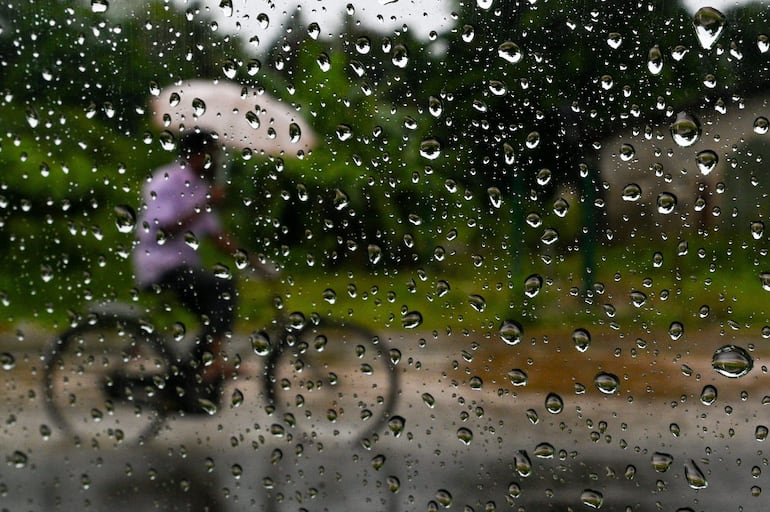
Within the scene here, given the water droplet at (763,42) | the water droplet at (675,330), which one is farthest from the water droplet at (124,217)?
the water droplet at (763,42)

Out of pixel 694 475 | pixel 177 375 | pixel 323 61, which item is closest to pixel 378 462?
pixel 177 375

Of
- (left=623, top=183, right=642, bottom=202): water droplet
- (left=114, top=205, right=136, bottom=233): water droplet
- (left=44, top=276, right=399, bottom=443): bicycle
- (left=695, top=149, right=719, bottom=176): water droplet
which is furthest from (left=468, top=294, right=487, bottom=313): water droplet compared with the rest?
(left=114, top=205, right=136, bottom=233): water droplet

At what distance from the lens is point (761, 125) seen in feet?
2.40

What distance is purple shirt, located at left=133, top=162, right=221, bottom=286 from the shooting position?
0.75m

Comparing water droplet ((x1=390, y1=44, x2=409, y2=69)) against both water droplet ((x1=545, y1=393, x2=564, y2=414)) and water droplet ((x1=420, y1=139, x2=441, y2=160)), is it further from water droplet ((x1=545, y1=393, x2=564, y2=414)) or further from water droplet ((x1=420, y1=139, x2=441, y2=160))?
water droplet ((x1=545, y1=393, x2=564, y2=414))

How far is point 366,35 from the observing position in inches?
29.3

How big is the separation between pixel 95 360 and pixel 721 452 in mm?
848

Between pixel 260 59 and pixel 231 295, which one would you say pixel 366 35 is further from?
pixel 231 295

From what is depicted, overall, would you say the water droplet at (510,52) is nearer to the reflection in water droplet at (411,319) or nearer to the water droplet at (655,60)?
the water droplet at (655,60)

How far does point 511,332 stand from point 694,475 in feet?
1.04

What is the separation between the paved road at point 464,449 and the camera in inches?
30.1

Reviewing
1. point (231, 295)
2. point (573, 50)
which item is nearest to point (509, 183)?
point (573, 50)

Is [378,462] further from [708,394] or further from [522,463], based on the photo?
[708,394]

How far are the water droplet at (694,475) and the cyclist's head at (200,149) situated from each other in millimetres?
753
